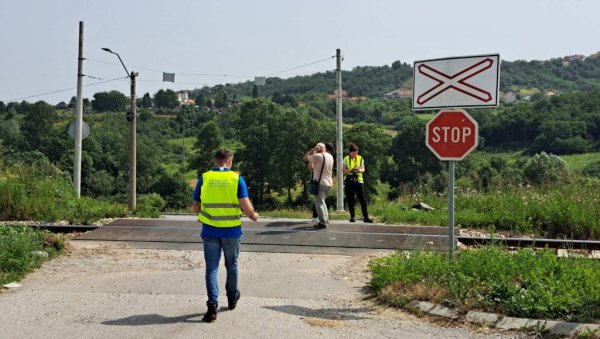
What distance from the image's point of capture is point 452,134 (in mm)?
7488

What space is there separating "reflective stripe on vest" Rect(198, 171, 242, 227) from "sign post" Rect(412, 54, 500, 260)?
260 centimetres

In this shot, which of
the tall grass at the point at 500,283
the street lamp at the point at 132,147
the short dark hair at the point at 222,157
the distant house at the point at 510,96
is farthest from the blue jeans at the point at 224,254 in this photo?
the distant house at the point at 510,96

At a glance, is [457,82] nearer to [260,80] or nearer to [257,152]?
[260,80]

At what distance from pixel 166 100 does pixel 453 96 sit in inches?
5305

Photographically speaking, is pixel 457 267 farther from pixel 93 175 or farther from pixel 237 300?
pixel 93 175

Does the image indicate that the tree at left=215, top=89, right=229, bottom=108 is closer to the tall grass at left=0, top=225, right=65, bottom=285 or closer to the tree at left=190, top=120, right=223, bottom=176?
the tree at left=190, top=120, right=223, bottom=176

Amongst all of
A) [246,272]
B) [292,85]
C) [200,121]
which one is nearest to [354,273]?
[246,272]

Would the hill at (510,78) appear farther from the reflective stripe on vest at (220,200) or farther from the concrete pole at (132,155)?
the reflective stripe on vest at (220,200)

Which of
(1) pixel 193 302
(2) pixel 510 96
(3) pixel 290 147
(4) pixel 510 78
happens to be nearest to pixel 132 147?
(1) pixel 193 302

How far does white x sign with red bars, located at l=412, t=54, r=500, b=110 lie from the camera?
7.27 metres

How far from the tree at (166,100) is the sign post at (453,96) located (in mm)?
131068

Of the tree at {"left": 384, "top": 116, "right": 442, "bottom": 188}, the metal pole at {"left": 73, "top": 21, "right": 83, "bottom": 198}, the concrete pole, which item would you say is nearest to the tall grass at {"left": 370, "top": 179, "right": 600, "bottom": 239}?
the concrete pole

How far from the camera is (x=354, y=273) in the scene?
9000 mm

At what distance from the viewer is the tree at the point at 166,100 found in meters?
136
